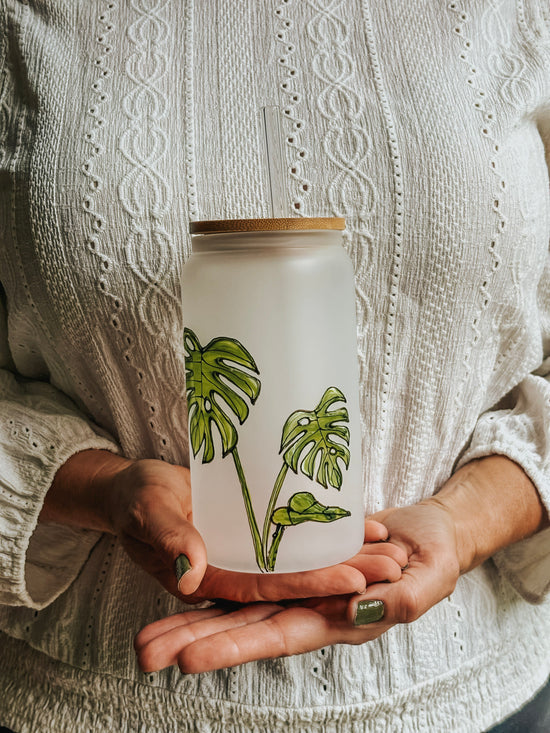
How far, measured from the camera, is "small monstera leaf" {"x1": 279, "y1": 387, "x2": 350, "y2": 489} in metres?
0.45

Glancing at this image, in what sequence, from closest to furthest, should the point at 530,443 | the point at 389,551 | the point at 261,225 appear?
1. the point at 261,225
2. the point at 389,551
3. the point at 530,443

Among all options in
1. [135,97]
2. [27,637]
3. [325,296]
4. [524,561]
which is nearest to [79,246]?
[135,97]

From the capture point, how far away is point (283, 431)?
44 centimetres

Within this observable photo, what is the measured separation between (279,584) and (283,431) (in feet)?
0.41

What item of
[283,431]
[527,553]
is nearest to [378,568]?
[283,431]

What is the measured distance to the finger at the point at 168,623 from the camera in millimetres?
474

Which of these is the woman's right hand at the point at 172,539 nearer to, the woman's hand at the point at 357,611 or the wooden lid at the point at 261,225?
the woman's hand at the point at 357,611

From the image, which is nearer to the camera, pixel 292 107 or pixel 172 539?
pixel 172 539

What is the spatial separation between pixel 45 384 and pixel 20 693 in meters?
0.30

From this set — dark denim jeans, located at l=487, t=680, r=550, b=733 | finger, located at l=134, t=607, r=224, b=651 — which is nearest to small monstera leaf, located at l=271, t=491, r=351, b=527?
finger, located at l=134, t=607, r=224, b=651

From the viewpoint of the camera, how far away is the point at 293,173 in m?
0.59

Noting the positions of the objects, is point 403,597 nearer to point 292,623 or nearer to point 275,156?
point 292,623

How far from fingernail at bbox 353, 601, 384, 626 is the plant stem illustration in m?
0.07

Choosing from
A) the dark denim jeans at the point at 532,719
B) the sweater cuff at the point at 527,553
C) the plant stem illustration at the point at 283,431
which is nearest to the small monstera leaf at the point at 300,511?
the plant stem illustration at the point at 283,431
